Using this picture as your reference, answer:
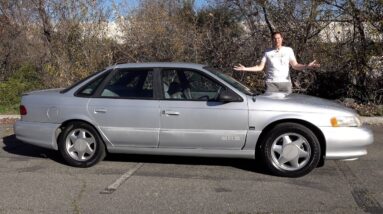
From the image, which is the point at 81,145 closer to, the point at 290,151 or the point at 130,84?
the point at 130,84

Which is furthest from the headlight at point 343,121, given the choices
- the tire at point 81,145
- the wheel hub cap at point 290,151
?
the tire at point 81,145

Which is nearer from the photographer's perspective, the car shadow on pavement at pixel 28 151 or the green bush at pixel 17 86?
the car shadow on pavement at pixel 28 151

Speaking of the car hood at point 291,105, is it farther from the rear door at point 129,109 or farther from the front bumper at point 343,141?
the rear door at point 129,109

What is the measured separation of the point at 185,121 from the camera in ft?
21.4

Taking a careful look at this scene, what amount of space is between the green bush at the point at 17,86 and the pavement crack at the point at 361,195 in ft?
26.9

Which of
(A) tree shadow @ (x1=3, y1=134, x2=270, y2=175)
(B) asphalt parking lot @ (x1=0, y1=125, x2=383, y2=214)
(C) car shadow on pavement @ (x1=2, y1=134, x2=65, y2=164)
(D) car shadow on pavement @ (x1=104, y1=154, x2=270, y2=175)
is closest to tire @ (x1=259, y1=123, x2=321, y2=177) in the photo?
(B) asphalt parking lot @ (x1=0, y1=125, x2=383, y2=214)

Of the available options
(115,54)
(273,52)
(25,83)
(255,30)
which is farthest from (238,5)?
(25,83)

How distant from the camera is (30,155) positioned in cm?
777

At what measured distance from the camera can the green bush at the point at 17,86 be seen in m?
12.9

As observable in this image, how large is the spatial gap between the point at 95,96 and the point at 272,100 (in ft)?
7.49

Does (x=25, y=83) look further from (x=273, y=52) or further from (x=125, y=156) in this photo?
(x=273, y=52)

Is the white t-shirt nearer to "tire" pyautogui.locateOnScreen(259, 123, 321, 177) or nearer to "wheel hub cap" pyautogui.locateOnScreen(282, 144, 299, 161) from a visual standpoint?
"tire" pyautogui.locateOnScreen(259, 123, 321, 177)

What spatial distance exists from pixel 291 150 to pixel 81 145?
2683 millimetres

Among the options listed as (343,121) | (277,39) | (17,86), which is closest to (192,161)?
(343,121)
